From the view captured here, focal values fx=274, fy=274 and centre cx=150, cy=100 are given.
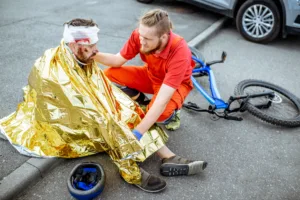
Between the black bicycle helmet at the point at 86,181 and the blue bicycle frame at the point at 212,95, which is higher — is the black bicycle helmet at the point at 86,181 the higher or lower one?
the lower one

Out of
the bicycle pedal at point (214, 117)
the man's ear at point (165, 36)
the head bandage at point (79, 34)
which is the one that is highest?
the head bandage at point (79, 34)

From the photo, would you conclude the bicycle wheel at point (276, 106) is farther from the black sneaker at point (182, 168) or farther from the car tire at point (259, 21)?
the car tire at point (259, 21)

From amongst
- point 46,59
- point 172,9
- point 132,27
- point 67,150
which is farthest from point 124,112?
point 172,9

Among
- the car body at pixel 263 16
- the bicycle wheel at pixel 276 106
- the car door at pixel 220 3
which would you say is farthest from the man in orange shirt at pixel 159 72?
the car door at pixel 220 3

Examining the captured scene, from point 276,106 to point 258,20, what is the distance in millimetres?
2314

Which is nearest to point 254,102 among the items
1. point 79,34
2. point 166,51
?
point 166,51

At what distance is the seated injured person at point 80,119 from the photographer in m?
2.04

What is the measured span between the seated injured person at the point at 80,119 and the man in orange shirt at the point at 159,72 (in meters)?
0.02

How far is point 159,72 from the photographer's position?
265cm

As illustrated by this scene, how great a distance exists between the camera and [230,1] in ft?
17.7

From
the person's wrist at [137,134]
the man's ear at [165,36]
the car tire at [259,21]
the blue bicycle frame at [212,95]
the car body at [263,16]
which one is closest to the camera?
the person's wrist at [137,134]

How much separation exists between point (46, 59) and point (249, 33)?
171 inches

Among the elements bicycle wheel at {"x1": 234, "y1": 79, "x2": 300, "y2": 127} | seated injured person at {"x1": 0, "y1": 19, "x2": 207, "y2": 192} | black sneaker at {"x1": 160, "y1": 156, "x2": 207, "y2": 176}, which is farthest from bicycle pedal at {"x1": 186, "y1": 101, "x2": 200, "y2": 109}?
black sneaker at {"x1": 160, "y1": 156, "x2": 207, "y2": 176}

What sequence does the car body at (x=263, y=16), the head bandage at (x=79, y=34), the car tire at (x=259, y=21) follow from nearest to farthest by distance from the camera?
the head bandage at (x=79, y=34)
the car body at (x=263, y=16)
the car tire at (x=259, y=21)
